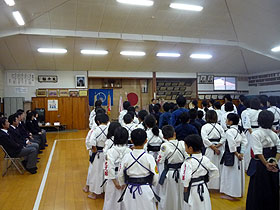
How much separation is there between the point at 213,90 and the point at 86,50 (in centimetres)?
809

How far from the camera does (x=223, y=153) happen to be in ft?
10.7

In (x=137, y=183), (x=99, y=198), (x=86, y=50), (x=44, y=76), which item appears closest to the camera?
(x=137, y=183)

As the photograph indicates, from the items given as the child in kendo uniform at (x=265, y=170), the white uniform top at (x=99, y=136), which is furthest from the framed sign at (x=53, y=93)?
the child in kendo uniform at (x=265, y=170)

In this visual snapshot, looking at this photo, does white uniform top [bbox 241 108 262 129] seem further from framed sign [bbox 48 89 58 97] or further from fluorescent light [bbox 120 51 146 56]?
framed sign [bbox 48 89 58 97]

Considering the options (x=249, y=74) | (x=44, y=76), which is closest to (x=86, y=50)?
(x=44, y=76)

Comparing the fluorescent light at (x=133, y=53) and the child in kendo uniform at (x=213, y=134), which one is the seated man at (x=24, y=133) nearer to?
the child in kendo uniform at (x=213, y=134)

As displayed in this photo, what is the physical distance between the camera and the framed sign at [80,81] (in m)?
11.2

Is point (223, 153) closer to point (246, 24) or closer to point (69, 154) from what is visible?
point (69, 154)

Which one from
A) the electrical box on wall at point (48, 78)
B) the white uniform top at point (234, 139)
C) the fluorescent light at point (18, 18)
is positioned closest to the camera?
the white uniform top at point (234, 139)

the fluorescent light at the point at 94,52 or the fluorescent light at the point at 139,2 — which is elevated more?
the fluorescent light at the point at 139,2

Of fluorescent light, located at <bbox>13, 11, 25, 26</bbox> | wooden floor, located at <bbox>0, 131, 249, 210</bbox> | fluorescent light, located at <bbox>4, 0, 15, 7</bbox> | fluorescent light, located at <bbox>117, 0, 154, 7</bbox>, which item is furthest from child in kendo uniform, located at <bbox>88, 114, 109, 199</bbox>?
fluorescent light, located at <bbox>13, 11, 25, 26</bbox>

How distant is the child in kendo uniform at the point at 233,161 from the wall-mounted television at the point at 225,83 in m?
10.7

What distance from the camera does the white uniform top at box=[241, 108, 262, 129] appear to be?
4.07 meters

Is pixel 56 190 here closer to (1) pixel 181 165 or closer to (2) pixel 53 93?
(1) pixel 181 165
